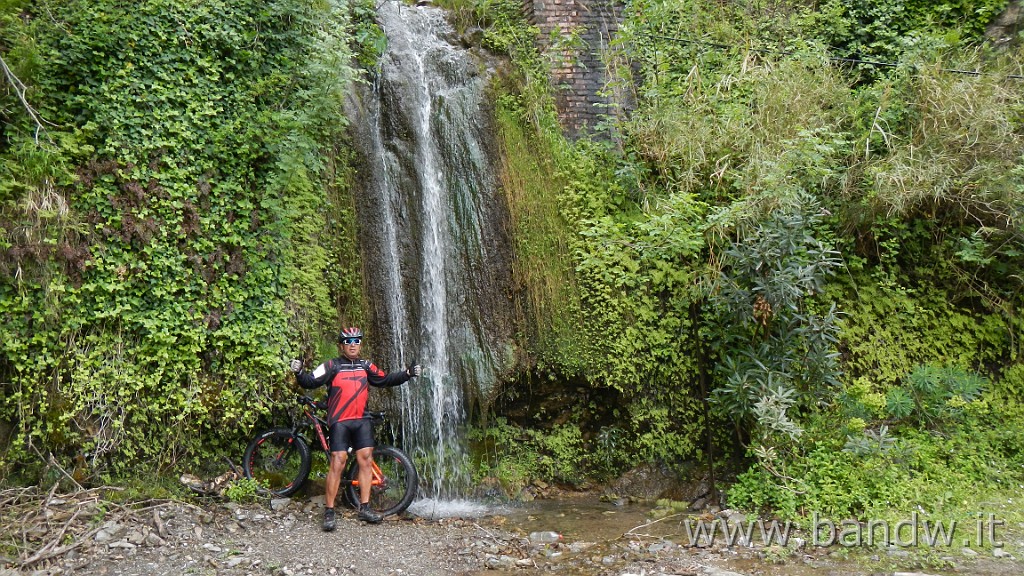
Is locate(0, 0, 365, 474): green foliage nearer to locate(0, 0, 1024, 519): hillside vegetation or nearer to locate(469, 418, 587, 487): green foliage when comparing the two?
locate(0, 0, 1024, 519): hillside vegetation

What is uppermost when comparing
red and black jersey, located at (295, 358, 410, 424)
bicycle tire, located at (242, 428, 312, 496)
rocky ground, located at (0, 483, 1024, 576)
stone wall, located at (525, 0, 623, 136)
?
stone wall, located at (525, 0, 623, 136)

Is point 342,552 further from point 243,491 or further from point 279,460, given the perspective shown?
point 279,460

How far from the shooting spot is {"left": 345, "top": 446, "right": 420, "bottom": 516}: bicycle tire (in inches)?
244

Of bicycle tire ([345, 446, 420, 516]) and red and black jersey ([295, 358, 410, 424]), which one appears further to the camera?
bicycle tire ([345, 446, 420, 516])

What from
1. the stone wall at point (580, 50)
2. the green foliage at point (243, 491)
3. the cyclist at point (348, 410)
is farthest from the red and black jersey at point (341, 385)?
the stone wall at point (580, 50)

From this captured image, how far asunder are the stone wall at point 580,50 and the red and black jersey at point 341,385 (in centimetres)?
465

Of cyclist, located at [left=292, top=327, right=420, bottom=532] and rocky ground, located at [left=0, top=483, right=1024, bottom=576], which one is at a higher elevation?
cyclist, located at [left=292, top=327, right=420, bottom=532]

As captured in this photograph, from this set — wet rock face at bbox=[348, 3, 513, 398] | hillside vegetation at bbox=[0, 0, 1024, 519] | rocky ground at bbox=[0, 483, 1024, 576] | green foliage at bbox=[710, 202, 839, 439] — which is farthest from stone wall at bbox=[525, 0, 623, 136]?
rocky ground at bbox=[0, 483, 1024, 576]

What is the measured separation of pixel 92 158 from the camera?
6090 millimetres

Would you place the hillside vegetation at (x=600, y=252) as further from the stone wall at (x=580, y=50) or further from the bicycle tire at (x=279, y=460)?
the stone wall at (x=580, y=50)

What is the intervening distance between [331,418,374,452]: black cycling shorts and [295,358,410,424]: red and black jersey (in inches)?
2.2

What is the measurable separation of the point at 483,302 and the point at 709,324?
2549 mm

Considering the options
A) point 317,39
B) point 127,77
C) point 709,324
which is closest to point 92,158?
point 127,77

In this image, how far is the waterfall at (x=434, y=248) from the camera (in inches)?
285
